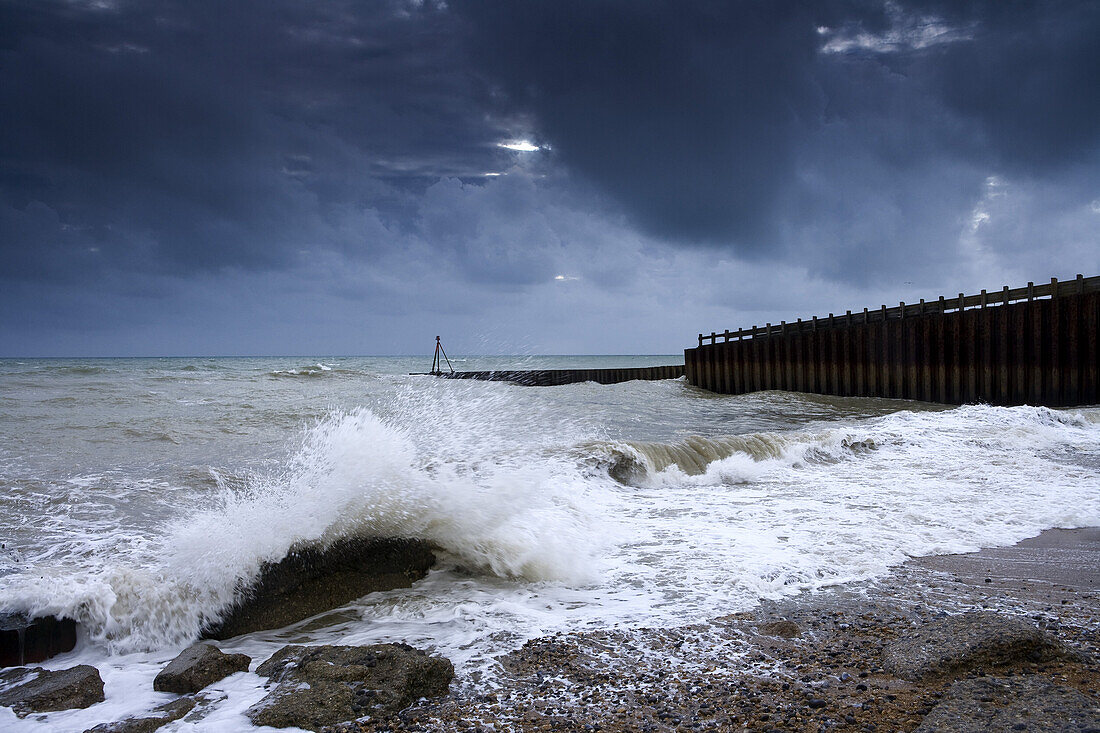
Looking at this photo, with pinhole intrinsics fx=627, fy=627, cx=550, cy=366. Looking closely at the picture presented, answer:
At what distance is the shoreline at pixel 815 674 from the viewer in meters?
2.46

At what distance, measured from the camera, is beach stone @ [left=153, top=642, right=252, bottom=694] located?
9.70 ft

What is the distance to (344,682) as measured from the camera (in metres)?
2.84

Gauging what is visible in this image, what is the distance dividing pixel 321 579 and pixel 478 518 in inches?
50.2

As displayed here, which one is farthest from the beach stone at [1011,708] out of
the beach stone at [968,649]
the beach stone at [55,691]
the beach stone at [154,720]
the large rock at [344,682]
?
the beach stone at [55,691]

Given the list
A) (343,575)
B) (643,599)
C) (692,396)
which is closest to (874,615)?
(643,599)

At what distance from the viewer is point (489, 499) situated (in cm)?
536

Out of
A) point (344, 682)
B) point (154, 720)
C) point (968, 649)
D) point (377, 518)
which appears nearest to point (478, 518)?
point (377, 518)

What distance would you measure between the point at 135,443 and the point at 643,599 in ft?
33.9

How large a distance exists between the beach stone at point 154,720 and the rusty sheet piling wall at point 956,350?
19554 millimetres

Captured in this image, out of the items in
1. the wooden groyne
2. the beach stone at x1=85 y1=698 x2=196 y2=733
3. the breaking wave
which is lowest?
the beach stone at x1=85 y1=698 x2=196 y2=733

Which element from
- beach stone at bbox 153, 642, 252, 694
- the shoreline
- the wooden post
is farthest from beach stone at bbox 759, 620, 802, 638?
the wooden post

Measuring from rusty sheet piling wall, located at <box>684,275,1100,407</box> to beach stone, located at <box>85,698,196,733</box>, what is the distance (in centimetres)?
1955

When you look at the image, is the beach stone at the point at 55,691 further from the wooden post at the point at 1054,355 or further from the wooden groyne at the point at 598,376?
the wooden groyne at the point at 598,376

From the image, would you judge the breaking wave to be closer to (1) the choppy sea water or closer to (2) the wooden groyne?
(1) the choppy sea water
